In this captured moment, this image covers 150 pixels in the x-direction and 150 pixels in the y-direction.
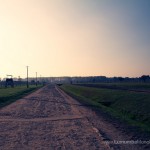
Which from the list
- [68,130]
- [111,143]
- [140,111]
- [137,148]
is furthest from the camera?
[140,111]

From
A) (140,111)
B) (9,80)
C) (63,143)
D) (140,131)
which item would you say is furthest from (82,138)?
(9,80)

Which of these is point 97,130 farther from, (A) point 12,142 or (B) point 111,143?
(A) point 12,142

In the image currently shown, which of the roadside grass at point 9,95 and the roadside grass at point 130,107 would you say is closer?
the roadside grass at point 130,107

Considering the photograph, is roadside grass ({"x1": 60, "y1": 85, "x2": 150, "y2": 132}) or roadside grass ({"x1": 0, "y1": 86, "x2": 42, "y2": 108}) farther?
roadside grass ({"x1": 0, "y1": 86, "x2": 42, "y2": 108})

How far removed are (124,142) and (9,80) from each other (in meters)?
97.5

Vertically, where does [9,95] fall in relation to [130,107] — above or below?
above

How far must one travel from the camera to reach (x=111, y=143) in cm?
1161

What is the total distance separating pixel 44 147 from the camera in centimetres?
1096

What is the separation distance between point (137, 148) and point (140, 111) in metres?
13.5

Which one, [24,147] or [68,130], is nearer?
[24,147]

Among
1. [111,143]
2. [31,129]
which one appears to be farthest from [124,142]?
[31,129]

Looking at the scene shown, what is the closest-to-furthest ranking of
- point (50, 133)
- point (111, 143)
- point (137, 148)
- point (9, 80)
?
1. point (137, 148)
2. point (111, 143)
3. point (50, 133)
4. point (9, 80)

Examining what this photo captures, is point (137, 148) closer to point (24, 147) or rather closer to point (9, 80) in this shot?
point (24, 147)

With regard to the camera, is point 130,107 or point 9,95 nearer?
point 130,107
